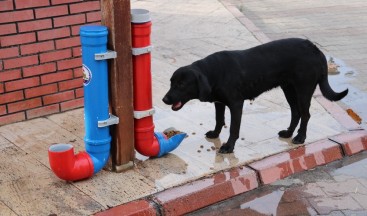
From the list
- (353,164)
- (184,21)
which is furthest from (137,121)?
(184,21)

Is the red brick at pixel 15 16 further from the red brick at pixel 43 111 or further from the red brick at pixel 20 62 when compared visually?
the red brick at pixel 43 111

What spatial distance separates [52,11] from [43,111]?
100cm

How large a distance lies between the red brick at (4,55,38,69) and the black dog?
154 centimetres

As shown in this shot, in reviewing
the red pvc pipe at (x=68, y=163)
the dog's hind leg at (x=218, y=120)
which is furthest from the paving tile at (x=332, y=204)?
the red pvc pipe at (x=68, y=163)

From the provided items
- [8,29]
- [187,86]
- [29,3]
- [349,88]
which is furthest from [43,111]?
[349,88]

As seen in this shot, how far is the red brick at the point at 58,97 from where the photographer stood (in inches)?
220

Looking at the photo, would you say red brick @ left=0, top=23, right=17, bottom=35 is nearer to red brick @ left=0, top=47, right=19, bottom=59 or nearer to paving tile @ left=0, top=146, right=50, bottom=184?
red brick @ left=0, top=47, right=19, bottom=59

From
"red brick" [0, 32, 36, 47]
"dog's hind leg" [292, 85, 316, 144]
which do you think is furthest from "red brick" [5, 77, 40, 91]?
"dog's hind leg" [292, 85, 316, 144]

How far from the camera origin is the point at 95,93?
4230mm

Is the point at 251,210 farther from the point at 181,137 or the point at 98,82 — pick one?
the point at 98,82

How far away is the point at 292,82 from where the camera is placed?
5090mm

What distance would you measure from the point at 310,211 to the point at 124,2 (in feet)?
6.98

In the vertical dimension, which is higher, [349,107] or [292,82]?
[292,82]

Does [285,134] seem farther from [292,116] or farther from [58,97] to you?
[58,97]
